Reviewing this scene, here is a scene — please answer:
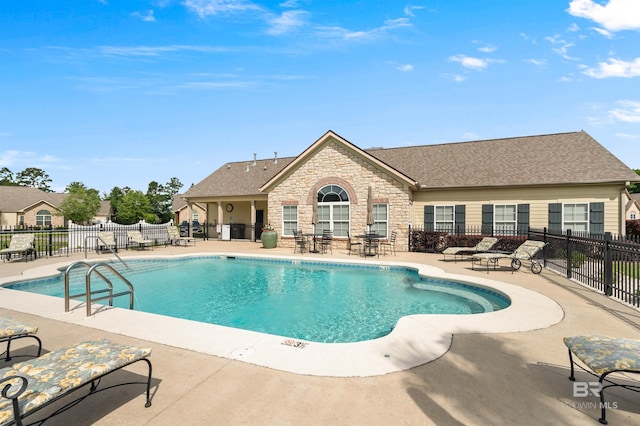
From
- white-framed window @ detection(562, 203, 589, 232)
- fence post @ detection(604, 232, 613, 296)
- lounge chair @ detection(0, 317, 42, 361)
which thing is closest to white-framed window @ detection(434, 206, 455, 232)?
white-framed window @ detection(562, 203, 589, 232)

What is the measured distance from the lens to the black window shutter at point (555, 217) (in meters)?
15.8

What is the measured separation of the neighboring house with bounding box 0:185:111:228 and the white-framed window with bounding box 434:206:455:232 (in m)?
53.2

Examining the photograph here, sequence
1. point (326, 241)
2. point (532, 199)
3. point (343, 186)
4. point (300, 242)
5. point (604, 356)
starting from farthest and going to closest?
point (343, 186) < point (326, 241) < point (300, 242) < point (532, 199) < point (604, 356)

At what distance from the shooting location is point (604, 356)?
9.78 feet

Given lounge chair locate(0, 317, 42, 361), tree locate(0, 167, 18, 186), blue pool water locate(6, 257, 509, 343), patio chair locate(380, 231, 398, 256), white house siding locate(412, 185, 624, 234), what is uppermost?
tree locate(0, 167, 18, 186)

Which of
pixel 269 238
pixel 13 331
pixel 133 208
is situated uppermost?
pixel 133 208

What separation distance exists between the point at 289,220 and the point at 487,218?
11577 millimetres

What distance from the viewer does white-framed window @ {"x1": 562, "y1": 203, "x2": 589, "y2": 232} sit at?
1548 centimetres

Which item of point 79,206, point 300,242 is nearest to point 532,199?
point 300,242

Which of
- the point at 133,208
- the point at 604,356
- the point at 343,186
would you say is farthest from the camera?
the point at 133,208

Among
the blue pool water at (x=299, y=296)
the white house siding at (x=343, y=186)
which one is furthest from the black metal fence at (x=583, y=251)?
the blue pool water at (x=299, y=296)

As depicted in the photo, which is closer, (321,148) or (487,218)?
(487,218)

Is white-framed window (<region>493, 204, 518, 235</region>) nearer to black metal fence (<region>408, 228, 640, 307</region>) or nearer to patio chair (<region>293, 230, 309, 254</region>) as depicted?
black metal fence (<region>408, 228, 640, 307</region>)

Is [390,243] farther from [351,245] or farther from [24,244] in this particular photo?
[24,244]
